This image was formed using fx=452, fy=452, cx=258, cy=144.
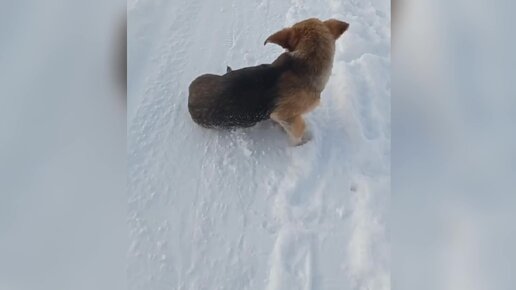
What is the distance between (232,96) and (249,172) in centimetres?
33

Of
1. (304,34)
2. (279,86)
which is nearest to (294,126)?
(279,86)

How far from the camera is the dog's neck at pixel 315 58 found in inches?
77.7

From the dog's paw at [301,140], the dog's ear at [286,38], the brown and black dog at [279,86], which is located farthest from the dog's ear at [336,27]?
the dog's paw at [301,140]

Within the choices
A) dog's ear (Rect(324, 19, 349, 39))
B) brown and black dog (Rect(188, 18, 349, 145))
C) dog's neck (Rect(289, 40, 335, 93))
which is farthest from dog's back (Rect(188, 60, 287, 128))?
dog's ear (Rect(324, 19, 349, 39))

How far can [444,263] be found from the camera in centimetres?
70

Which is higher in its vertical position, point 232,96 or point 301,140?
point 232,96

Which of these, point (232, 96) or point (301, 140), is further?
point (301, 140)

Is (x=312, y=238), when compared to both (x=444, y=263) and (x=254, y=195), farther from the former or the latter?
(x=444, y=263)

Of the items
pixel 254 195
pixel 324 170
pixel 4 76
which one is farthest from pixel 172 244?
pixel 4 76

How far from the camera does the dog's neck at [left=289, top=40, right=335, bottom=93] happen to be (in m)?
1.97

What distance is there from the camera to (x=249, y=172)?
6.39ft

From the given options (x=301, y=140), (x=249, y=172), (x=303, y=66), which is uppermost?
(x=303, y=66)

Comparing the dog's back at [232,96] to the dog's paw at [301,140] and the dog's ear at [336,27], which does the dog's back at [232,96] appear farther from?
the dog's ear at [336,27]

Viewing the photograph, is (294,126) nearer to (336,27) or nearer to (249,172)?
(249,172)
